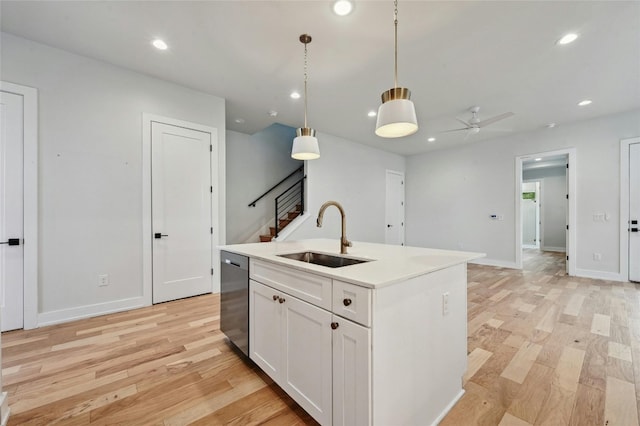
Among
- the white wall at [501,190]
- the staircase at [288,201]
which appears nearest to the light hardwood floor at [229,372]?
the white wall at [501,190]

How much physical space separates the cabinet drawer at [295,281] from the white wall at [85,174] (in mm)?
2203

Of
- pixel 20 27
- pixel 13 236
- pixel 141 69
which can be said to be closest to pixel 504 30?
pixel 141 69

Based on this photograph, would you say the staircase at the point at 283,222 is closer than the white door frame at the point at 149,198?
No

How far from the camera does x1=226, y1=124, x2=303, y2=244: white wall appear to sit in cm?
565

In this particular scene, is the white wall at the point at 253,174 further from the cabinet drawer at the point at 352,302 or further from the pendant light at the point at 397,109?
the cabinet drawer at the point at 352,302

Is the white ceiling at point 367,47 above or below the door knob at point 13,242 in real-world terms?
above

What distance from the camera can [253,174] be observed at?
596cm

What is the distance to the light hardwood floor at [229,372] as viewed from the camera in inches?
59.2

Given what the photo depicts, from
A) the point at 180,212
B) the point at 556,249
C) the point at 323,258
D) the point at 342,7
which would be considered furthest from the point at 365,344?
the point at 556,249

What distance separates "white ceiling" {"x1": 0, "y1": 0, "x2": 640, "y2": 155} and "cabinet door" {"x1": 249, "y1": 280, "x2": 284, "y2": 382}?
7.45ft

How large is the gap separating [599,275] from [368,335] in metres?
5.95

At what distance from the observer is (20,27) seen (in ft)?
7.85

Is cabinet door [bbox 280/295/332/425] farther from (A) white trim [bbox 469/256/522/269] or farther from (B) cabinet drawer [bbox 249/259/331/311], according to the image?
(A) white trim [bbox 469/256/522/269]

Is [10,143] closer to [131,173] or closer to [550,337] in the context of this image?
[131,173]
